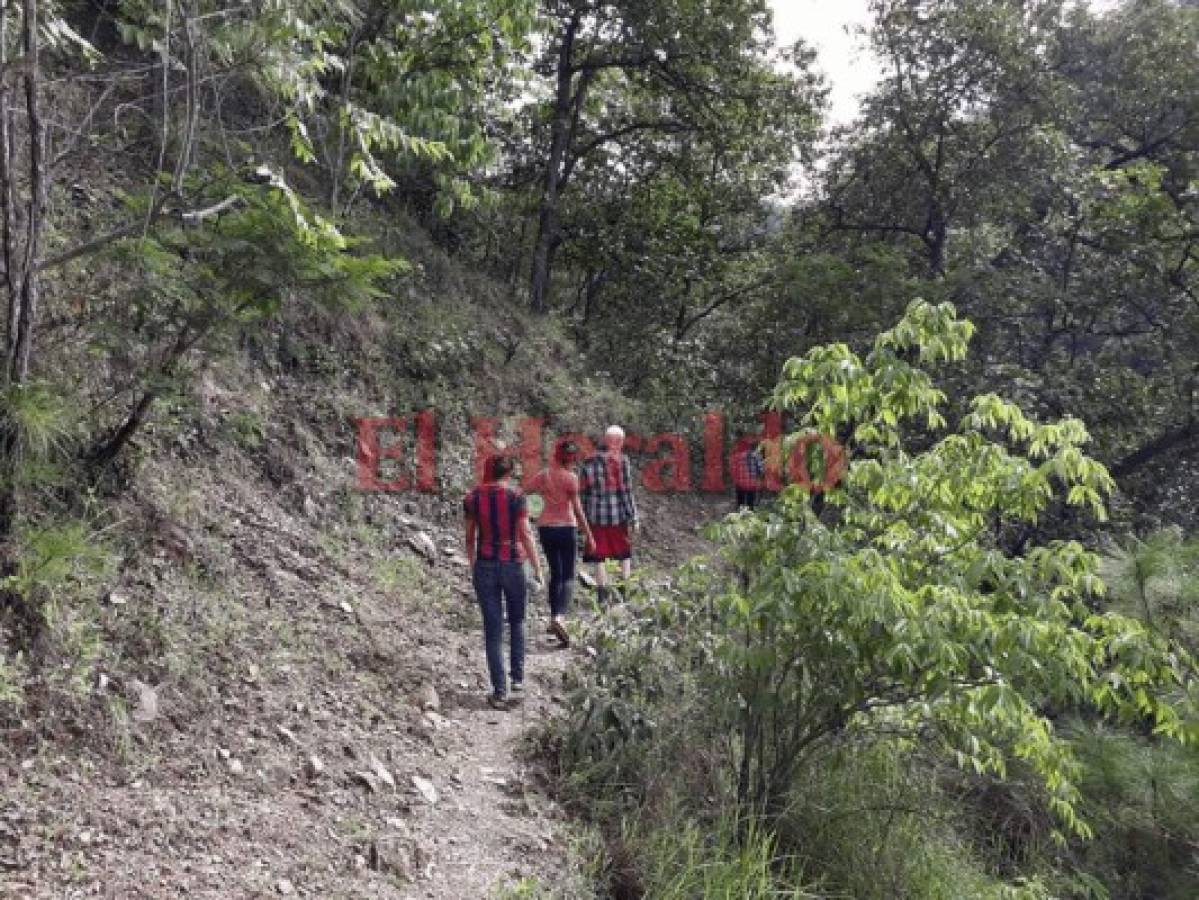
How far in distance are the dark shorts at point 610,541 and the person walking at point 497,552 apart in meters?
2.21

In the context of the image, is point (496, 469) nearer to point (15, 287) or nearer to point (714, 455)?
point (15, 287)

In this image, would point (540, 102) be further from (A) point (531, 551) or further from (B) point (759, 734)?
(B) point (759, 734)

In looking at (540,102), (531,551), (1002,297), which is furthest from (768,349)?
(531,551)

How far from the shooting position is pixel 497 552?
546cm

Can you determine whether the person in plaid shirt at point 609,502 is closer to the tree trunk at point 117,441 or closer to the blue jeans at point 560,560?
the blue jeans at point 560,560

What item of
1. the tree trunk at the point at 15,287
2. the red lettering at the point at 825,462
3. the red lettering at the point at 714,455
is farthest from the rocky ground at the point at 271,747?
the red lettering at the point at 714,455

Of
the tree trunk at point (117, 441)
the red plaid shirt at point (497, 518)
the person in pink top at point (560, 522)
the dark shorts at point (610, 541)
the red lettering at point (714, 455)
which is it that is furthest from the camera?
the red lettering at point (714, 455)

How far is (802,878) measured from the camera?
14.6ft

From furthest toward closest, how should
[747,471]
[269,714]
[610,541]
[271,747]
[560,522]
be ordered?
1. [747,471]
2. [610,541]
3. [560,522]
4. [269,714]
5. [271,747]

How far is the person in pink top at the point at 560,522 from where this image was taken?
6.72 meters

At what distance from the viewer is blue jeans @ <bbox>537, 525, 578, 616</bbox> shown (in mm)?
6781

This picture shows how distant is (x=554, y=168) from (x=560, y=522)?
822cm

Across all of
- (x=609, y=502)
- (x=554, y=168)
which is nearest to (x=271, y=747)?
(x=609, y=502)

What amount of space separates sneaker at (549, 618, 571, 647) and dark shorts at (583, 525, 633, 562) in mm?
990
